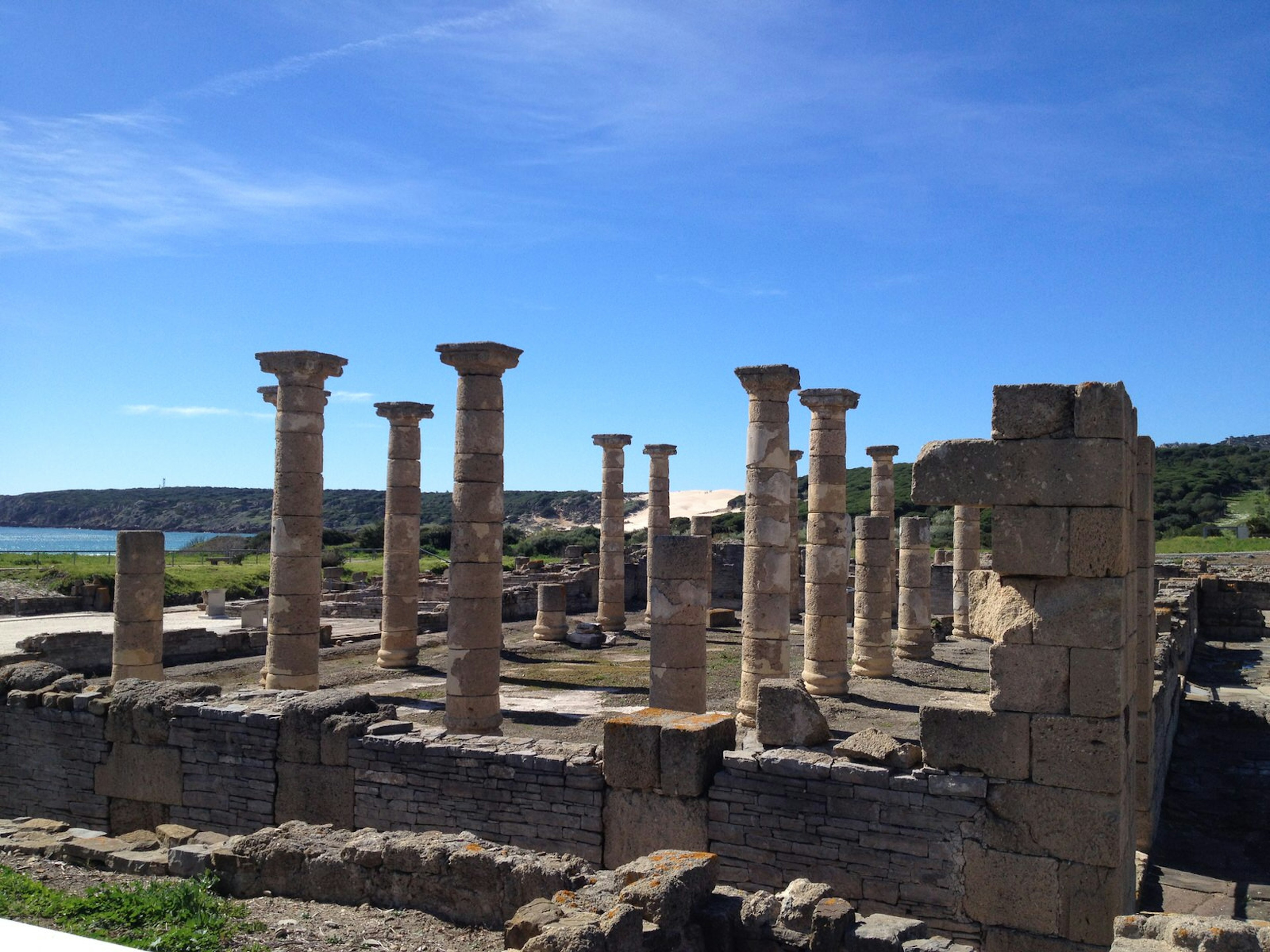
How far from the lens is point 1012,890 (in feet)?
25.3

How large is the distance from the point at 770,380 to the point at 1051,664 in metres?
8.68

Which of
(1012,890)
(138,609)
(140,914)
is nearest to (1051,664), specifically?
(1012,890)

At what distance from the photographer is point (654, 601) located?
13680 mm

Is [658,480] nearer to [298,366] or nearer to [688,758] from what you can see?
[298,366]

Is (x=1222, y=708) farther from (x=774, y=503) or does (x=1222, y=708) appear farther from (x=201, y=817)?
(x=201, y=817)

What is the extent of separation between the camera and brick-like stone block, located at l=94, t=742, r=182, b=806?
11.1 m

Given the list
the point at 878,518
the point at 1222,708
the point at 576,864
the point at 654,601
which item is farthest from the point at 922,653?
the point at 576,864

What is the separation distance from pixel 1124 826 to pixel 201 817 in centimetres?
878

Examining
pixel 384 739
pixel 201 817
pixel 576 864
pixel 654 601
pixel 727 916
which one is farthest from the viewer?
pixel 654 601

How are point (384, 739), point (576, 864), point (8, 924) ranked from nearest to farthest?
point (8, 924)
point (576, 864)
point (384, 739)

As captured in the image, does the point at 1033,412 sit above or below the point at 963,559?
above

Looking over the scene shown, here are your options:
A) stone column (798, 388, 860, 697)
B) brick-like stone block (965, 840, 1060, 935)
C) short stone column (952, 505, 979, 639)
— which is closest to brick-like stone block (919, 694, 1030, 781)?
brick-like stone block (965, 840, 1060, 935)

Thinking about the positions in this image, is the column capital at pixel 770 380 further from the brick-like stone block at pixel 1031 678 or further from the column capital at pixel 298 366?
the brick-like stone block at pixel 1031 678

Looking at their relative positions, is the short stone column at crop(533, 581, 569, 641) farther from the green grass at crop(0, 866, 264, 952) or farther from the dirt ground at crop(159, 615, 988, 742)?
the green grass at crop(0, 866, 264, 952)
